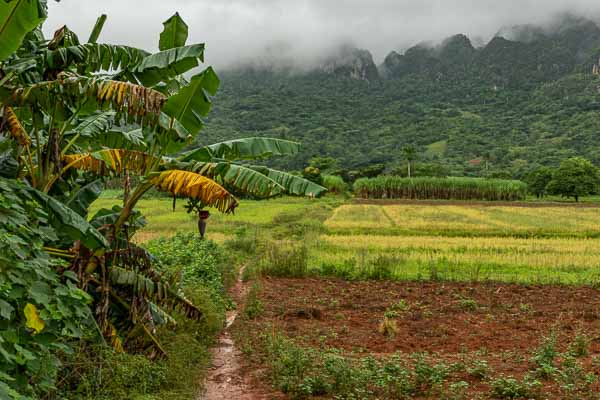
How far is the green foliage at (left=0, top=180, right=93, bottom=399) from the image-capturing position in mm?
3762

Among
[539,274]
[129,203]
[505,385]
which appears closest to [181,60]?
[129,203]

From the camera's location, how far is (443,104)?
133500 millimetres

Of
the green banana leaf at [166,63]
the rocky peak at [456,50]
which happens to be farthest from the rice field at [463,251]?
the rocky peak at [456,50]

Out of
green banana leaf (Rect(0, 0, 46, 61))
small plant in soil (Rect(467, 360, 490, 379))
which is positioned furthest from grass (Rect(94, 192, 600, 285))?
green banana leaf (Rect(0, 0, 46, 61))

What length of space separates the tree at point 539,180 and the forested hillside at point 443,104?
10.8 m

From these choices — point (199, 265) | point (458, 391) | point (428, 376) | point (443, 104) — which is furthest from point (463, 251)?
point (443, 104)

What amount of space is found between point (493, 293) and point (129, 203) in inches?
355

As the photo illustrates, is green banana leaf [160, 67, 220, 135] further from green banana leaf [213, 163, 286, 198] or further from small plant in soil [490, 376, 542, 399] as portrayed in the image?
small plant in soil [490, 376, 542, 399]

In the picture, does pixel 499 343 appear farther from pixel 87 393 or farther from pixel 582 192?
pixel 582 192

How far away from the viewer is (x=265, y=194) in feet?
20.9

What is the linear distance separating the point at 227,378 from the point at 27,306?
12.0ft

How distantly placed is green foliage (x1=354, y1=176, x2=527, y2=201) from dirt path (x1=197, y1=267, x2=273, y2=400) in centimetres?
5400

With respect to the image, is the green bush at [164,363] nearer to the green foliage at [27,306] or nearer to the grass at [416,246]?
the green foliage at [27,306]

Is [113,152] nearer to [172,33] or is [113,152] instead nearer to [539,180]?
[172,33]
